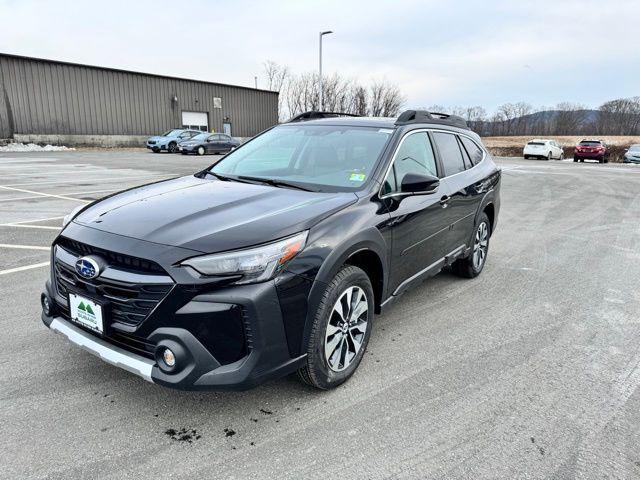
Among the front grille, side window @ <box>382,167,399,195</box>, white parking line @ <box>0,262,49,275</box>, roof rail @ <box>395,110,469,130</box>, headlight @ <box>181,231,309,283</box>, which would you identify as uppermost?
roof rail @ <box>395,110,469,130</box>

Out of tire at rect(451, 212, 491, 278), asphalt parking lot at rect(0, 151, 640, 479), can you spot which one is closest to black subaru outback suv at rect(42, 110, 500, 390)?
asphalt parking lot at rect(0, 151, 640, 479)

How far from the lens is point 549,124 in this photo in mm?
87312

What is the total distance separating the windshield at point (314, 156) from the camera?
11.8 feet

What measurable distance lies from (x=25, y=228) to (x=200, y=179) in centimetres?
489

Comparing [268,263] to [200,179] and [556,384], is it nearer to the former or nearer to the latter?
[200,179]

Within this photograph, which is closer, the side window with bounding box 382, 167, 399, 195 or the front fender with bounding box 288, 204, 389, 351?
A: the front fender with bounding box 288, 204, 389, 351

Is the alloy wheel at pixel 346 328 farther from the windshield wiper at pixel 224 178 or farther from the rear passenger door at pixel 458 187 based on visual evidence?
the rear passenger door at pixel 458 187

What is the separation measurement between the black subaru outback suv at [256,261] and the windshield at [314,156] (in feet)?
0.06

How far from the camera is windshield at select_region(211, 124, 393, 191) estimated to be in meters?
3.60

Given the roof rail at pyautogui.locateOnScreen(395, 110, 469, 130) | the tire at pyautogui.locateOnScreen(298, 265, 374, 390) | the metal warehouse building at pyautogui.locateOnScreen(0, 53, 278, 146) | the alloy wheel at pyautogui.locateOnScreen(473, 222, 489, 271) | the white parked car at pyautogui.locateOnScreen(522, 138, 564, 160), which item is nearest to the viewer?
the tire at pyautogui.locateOnScreen(298, 265, 374, 390)

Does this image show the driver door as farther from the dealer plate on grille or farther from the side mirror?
the dealer plate on grille

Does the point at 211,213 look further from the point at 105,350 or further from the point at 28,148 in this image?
the point at 28,148

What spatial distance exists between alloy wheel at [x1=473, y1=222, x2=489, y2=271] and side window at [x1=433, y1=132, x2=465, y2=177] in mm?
868

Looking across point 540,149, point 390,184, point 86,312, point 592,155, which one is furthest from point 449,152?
point 592,155
